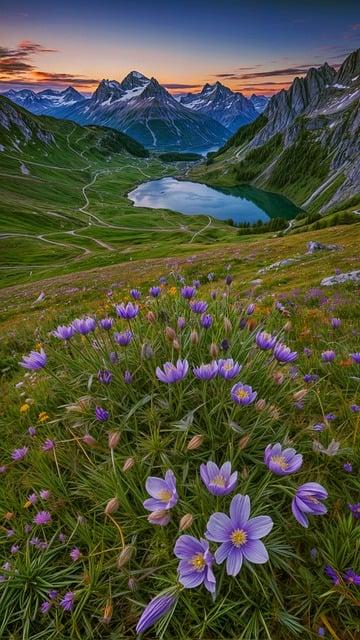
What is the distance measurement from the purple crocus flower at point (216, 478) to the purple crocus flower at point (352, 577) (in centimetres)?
100

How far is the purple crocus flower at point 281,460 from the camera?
2.58 metres

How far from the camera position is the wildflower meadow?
8.00 ft

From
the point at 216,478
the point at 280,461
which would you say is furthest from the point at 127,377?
the point at 280,461

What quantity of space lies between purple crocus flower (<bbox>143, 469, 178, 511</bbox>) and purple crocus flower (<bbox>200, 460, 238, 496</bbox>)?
0.21 meters

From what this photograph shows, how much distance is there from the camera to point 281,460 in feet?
8.89

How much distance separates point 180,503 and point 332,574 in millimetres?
1115

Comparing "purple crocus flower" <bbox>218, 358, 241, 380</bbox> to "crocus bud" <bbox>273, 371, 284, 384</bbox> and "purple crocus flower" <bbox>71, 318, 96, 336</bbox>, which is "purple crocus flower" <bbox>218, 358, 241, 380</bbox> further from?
"purple crocus flower" <bbox>71, 318, 96, 336</bbox>

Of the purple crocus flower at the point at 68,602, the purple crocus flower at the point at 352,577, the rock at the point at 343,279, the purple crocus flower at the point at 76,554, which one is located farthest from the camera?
the rock at the point at 343,279

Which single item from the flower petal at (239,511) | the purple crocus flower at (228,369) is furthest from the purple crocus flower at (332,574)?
the purple crocus flower at (228,369)

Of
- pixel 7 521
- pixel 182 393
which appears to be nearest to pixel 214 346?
pixel 182 393

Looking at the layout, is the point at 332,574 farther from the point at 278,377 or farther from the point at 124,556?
the point at 278,377

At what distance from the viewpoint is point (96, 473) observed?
3193 mm

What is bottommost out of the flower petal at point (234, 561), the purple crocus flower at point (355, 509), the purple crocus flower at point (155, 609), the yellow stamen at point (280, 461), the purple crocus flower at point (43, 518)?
the purple crocus flower at point (43, 518)

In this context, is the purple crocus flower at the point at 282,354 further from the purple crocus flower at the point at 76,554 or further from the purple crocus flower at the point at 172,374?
the purple crocus flower at the point at 76,554
